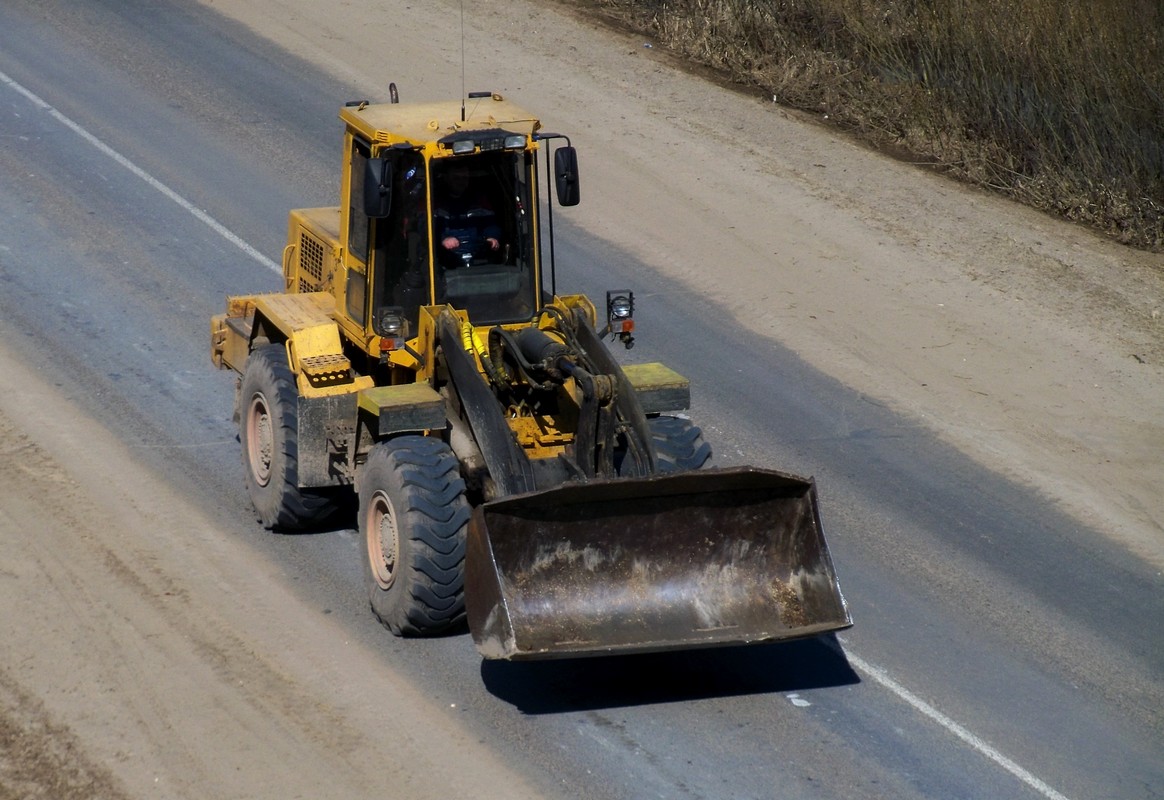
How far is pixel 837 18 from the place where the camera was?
2000 cm

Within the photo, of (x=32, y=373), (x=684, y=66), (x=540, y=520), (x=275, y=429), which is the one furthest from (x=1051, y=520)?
(x=684, y=66)

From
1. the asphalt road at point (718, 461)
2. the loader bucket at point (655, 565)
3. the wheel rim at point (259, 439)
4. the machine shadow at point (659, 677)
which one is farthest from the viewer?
the wheel rim at point (259, 439)

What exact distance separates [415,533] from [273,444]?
1.85 metres

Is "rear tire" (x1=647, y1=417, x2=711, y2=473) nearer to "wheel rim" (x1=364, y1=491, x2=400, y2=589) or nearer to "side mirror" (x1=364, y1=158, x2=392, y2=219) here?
"wheel rim" (x1=364, y1=491, x2=400, y2=589)

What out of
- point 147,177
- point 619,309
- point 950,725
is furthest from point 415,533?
point 147,177

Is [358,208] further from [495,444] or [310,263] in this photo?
[495,444]

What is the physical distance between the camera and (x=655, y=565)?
8.62 metres

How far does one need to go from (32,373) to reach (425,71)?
26.3 feet

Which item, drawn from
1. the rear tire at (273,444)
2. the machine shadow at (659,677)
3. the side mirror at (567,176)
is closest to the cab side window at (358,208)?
the rear tire at (273,444)

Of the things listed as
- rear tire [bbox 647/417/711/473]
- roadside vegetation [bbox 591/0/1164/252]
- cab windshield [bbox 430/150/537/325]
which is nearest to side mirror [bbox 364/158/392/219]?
cab windshield [bbox 430/150/537/325]

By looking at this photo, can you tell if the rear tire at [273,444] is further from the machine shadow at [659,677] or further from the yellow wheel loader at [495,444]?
the machine shadow at [659,677]

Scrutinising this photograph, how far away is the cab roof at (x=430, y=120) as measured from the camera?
9.10 metres

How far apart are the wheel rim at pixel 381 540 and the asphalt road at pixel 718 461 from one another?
0.39 m

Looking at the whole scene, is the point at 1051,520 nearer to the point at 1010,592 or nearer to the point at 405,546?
the point at 1010,592
